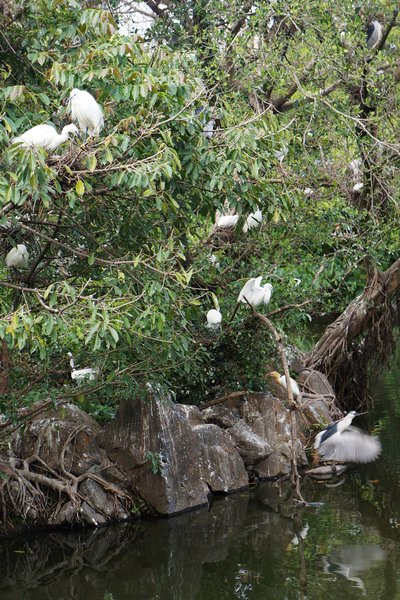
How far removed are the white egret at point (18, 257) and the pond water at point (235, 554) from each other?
1.86m

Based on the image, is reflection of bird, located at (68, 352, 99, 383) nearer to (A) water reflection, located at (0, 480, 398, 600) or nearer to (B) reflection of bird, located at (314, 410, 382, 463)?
(A) water reflection, located at (0, 480, 398, 600)

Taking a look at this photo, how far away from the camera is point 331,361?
9.24m

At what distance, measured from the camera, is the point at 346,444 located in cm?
685

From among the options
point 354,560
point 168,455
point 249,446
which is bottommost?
point 249,446

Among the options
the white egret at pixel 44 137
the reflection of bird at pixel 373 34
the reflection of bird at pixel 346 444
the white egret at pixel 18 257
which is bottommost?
the reflection of bird at pixel 346 444

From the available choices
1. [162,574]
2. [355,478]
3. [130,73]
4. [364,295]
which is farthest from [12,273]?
[364,295]

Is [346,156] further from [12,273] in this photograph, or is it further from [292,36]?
[12,273]

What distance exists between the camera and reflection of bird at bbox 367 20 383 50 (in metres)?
7.96

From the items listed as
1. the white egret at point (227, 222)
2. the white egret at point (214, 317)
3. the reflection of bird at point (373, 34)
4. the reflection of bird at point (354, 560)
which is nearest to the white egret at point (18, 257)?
the white egret at point (214, 317)

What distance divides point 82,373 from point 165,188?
6.29ft

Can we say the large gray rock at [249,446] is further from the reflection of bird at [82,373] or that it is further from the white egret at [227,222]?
the white egret at [227,222]

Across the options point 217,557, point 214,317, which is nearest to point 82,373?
point 214,317

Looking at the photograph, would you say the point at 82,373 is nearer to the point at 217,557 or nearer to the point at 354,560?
the point at 217,557

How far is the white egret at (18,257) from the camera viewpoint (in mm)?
4711
